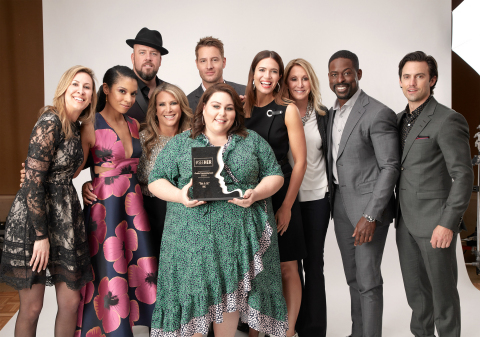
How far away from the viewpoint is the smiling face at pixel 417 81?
3043 millimetres

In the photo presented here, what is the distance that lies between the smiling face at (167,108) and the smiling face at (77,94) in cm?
65

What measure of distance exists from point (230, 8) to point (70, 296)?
3923 mm

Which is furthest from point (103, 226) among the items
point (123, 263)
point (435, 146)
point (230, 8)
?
point (230, 8)

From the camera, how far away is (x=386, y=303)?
4.60 m

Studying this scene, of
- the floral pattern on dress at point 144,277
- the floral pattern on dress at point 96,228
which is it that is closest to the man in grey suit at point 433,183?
the floral pattern on dress at point 144,277

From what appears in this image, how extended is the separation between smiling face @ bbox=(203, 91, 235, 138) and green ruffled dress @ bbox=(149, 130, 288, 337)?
0.10 metres

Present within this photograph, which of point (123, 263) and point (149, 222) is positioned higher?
point (149, 222)

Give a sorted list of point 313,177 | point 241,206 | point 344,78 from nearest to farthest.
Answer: point 241,206 → point 344,78 → point 313,177

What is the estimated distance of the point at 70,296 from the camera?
9.46 feet

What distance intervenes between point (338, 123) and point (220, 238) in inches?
55.1

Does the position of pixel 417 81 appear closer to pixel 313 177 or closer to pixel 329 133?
pixel 329 133

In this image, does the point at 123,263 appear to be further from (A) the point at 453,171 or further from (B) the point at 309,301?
(A) the point at 453,171

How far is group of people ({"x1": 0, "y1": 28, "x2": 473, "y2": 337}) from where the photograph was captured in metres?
2.64

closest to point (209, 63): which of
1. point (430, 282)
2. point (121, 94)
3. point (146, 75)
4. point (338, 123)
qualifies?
point (146, 75)
